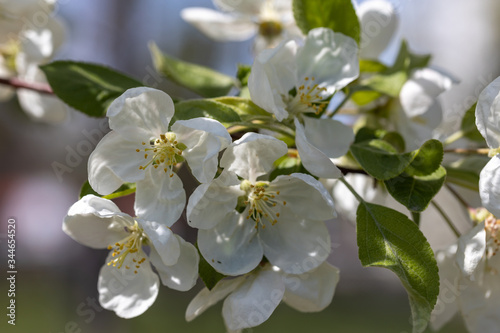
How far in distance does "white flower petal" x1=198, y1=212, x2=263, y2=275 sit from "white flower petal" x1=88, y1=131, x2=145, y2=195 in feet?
0.43

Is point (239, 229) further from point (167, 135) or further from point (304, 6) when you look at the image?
point (304, 6)

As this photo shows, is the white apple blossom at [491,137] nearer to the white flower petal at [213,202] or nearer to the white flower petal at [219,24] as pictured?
the white flower petal at [213,202]

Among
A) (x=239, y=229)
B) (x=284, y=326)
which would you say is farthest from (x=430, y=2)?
(x=239, y=229)

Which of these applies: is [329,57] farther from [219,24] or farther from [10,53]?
[10,53]

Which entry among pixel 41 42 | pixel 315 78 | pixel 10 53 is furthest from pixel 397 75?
pixel 10 53

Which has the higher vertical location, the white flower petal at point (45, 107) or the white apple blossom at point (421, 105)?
the white apple blossom at point (421, 105)

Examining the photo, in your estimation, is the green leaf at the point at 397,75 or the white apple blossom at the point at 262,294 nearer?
the white apple blossom at the point at 262,294

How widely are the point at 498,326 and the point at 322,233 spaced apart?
1.33 ft

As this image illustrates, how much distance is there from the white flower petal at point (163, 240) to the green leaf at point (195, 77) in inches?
17.2

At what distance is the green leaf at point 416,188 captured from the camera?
27.8 inches

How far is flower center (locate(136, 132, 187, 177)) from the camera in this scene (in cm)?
75

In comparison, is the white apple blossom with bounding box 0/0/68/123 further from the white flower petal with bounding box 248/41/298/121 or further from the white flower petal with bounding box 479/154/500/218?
the white flower petal with bounding box 479/154/500/218

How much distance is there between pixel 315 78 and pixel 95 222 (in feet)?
1.43

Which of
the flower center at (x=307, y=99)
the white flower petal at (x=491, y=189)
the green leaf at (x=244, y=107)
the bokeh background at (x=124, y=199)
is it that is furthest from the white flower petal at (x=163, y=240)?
the bokeh background at (x=124, y=199)
